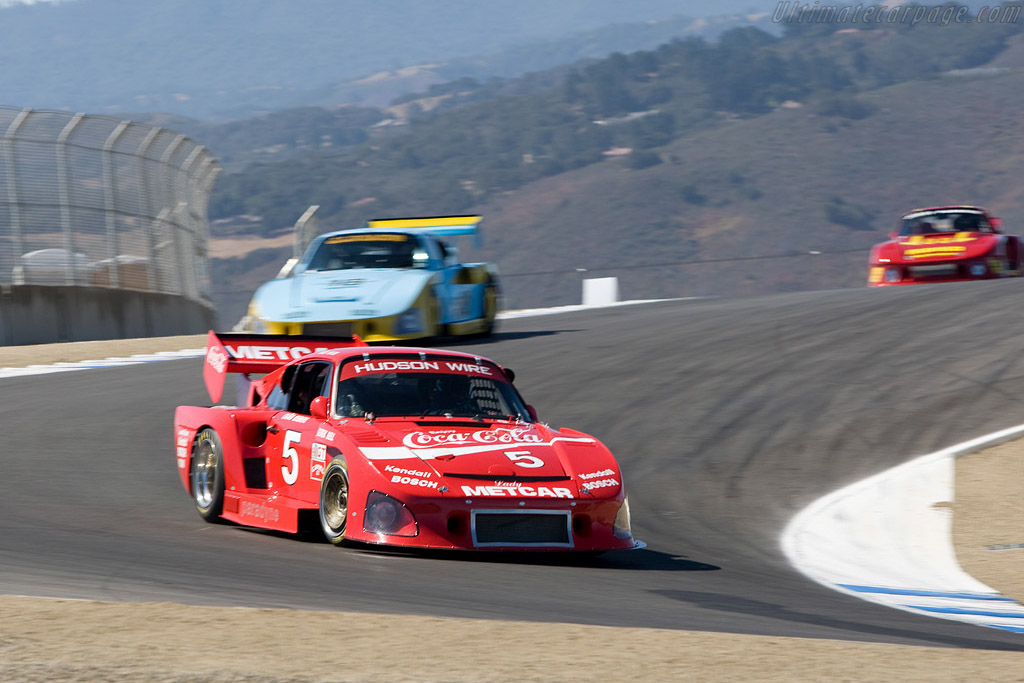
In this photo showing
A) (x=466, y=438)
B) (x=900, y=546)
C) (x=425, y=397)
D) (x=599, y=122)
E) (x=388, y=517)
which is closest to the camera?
(x=388, y=517)

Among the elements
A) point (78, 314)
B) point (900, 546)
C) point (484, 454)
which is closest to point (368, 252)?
point (78, 314)

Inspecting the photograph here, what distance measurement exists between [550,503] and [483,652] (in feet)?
7.92

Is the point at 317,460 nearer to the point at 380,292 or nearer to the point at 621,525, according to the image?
the point at 621,525

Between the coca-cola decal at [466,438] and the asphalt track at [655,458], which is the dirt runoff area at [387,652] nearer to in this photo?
the asphalt track at [655,458]

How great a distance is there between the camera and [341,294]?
15.9m

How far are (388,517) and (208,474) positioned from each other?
183 centimetres

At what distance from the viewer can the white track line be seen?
6980mm

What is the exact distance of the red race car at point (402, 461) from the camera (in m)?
7.07

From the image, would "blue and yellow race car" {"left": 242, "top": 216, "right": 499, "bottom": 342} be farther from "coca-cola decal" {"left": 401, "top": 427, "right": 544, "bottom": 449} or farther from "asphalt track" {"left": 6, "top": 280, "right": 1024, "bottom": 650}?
"coca-cola decal" {"left": 401, "top": 427, "right": 544, "bottom": 449}

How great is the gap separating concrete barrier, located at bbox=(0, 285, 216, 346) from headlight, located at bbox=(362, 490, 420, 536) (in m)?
16.5

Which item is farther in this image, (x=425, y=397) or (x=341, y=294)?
(x=341, y=294)

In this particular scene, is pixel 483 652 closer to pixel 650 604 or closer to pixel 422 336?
pixel 650 604

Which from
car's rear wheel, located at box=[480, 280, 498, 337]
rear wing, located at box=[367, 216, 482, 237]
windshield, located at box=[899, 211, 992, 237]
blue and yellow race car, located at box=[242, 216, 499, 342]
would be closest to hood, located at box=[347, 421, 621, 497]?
blue and yellow race car, located at box=[242, 216, 499, 342]

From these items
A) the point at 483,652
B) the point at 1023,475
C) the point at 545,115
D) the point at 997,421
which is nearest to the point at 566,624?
the point at 483,652
